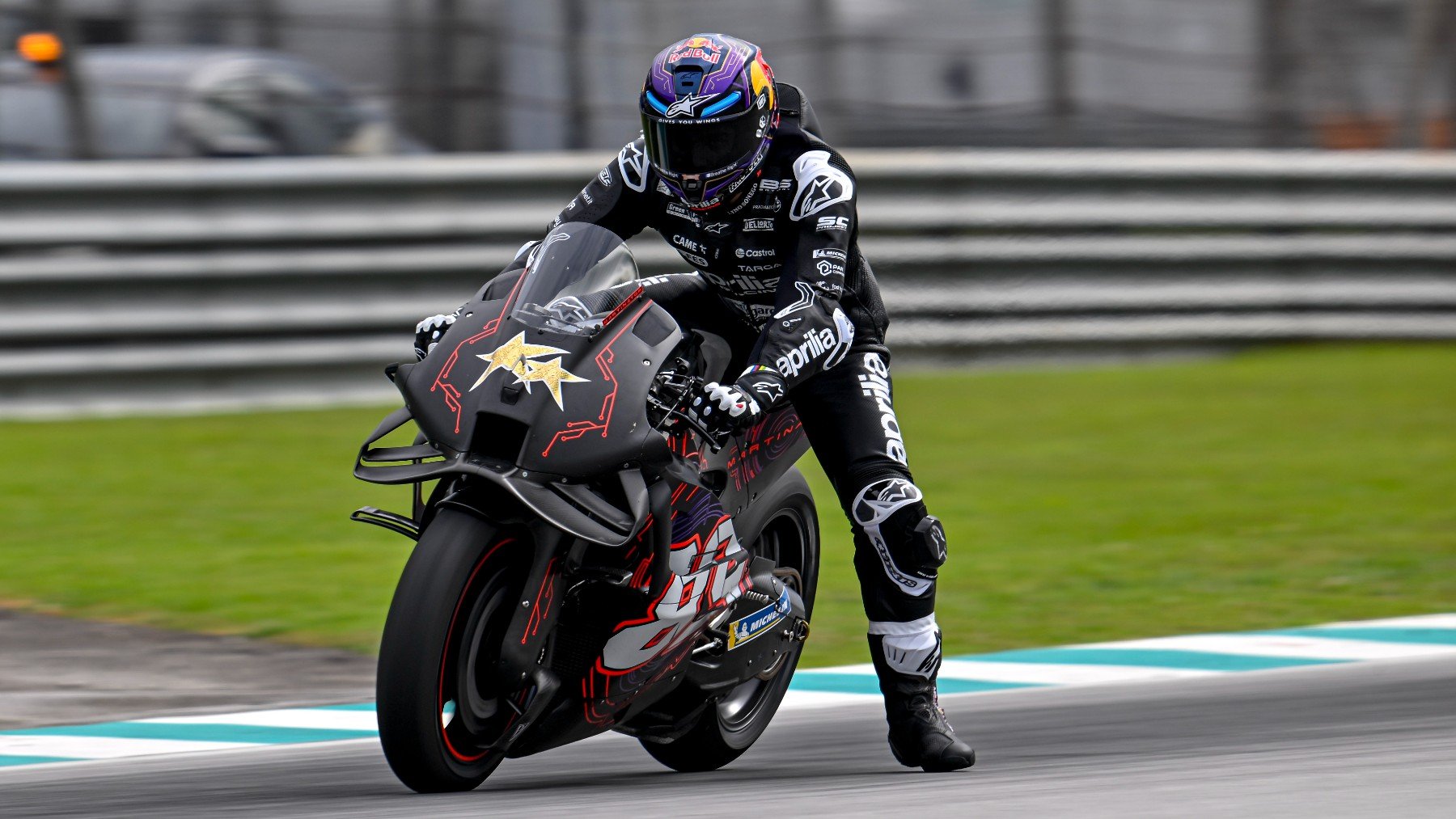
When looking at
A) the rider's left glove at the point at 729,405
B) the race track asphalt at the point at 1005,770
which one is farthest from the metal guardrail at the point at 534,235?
the rider's left glove at the point at 729,405

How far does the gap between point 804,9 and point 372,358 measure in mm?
3342

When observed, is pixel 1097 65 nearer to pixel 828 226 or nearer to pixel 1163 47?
pixel 1163 47

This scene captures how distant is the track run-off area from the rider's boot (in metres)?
0.08

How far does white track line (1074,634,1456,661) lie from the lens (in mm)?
6582

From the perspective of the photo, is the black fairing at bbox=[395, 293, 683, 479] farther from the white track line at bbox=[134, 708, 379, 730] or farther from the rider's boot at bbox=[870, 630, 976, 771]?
the white track line at bbox=[134, 708, 379, 730]

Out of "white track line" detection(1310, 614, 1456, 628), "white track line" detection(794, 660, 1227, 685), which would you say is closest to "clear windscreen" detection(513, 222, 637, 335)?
"white track line" detection(794, 660, 1227, 685)

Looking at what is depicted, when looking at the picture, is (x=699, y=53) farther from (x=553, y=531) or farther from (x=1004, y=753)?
(x=1004, y=753)

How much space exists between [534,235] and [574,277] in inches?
299

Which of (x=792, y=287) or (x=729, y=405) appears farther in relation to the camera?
(x=792, y=287)

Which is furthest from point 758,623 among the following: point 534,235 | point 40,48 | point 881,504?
point 534,235

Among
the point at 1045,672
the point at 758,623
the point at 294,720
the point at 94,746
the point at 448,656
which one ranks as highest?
the point at 448,656

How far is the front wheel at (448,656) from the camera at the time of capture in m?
4.15

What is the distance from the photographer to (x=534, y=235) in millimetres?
12211

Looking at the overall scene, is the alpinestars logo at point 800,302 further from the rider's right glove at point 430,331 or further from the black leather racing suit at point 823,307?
the rider's right glove at point 430,331
